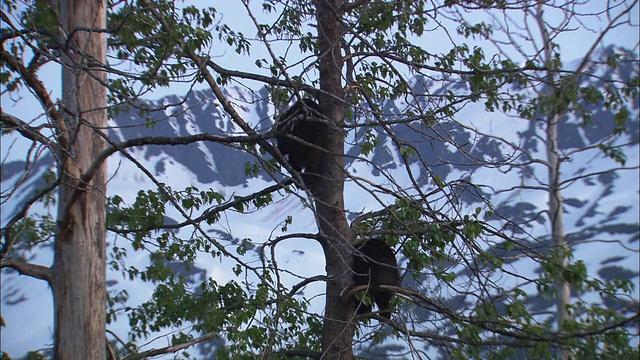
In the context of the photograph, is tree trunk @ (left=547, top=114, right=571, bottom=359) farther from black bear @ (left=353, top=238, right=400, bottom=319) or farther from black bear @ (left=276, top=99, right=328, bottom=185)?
black bear @ (left=276, top=99, right=328, bottom=185)

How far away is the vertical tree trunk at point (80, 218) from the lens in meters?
3.68

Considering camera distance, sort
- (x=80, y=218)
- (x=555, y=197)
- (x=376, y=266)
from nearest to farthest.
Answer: (x=80, y=218), (x=376, y=266), (x=555, y=197)

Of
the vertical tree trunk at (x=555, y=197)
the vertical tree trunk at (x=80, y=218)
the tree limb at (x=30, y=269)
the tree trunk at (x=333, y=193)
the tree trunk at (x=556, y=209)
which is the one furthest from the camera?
the tree trunk at (x=556, y=209)

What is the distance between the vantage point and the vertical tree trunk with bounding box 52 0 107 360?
145 inches

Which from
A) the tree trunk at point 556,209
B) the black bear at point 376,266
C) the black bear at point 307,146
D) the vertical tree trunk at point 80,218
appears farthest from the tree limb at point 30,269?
the tree trunk at point 556,209

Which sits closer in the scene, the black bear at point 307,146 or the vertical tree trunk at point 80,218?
the vertical tree trunk at point 80,218

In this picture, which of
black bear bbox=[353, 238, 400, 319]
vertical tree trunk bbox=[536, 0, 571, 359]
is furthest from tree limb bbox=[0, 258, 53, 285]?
vertical tree trunk bbox=[536, 0, 571, 359]

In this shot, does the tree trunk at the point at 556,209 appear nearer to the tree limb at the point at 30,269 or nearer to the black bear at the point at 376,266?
the black bear at the point at 376,266

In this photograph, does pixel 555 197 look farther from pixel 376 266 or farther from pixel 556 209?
pixel 376 266

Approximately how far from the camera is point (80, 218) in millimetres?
3787

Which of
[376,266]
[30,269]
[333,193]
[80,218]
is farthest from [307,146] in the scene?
[30,269]

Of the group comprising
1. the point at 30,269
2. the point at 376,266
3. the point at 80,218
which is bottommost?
the point at 376,266

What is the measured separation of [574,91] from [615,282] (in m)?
1.70

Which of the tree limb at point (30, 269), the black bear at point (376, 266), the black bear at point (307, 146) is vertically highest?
the black bear at point (307, 146)
